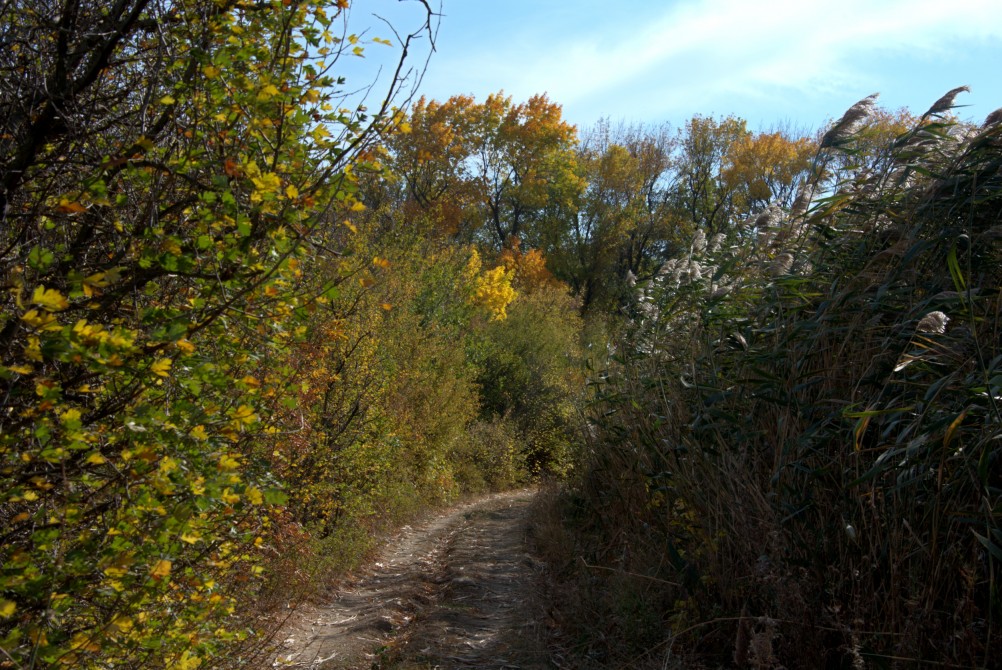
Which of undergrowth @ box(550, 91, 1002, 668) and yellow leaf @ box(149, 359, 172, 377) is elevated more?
yellow leaf @ box(149, 359, 172, 377)

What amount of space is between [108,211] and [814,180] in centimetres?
524

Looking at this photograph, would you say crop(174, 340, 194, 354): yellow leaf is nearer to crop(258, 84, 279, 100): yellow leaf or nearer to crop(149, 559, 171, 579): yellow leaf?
crop(149, 559, 171, 579): yellow leaf

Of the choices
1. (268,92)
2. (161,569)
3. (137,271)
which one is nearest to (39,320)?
(137,271)

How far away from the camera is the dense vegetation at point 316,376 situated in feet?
9.56

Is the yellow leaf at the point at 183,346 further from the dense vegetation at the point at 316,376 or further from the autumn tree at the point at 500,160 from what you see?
the autumn tree at the point at 500,160

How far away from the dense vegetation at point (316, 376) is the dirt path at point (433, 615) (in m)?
0.50

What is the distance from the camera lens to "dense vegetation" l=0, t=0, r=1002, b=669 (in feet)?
9.56

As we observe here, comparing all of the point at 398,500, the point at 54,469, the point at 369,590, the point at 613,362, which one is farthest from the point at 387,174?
the point at 398,500

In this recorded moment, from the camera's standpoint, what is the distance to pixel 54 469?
2998 mm

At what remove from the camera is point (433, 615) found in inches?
291

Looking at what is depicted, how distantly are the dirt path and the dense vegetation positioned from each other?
502mm

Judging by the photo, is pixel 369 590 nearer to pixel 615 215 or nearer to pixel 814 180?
pixel 814 180

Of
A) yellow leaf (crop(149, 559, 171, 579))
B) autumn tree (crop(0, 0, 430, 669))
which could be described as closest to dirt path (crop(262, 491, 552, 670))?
autumn tree (crop(0, 0, 430, 669))

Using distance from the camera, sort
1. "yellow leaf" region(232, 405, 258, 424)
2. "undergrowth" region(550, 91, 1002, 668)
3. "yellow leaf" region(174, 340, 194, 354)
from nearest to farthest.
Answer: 1. "yellow leaf" region(174, 340, 194, 354)
2. "yellow leaf" region(232, 405, 258, 424)
3. "undergrowth" region(550, 91, 1002, 668)
